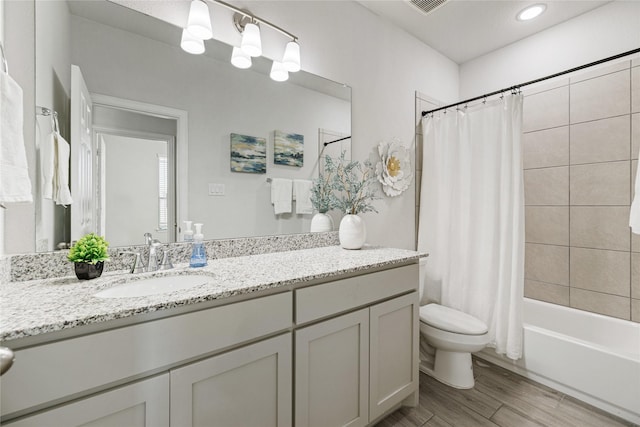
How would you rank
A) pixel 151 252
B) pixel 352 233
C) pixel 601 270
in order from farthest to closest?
pixel 601 270 < pixel 352 233 < pixel 151 252

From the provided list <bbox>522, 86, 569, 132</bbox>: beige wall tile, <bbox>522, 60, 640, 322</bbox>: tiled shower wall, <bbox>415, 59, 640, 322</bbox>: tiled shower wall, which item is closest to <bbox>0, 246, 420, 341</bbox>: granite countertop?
<bbox>415, 59, 640, 322</bbox>: tiled shower wall

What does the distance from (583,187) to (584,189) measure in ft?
0.05

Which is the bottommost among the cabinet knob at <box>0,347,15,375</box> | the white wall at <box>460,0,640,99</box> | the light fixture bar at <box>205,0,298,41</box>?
the cabinet knob at <box>0,347,15,375</box>

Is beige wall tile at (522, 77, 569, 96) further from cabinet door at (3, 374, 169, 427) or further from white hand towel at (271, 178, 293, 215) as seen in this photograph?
cabinet door at (3, 374, 169, 427)

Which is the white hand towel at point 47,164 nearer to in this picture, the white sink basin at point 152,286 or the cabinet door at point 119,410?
A: the white sink basin at point 152,286

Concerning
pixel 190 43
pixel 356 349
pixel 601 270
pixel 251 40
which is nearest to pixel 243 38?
pixel 251 40

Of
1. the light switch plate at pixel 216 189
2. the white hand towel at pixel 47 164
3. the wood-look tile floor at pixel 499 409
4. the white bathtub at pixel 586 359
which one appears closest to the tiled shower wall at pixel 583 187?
the white bathtub at pixel 586 359

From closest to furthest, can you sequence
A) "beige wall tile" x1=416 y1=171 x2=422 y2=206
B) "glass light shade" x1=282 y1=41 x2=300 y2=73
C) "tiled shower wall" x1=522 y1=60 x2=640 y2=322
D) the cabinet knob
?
the cabinet knob, "glass light shade" x1=282 y1=41 x2=300 y2=73, "tiled shower wall" x1=522 y1=60 x2=640 y2=322, "beige wall tile" x1=416 y1=171 x2=422 y2=206

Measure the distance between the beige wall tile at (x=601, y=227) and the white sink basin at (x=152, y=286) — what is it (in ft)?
8.54

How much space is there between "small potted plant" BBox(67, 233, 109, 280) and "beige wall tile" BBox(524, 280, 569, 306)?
2939 millimetres

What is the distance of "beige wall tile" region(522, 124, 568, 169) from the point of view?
2.26m

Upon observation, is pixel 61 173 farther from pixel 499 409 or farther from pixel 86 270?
pixel 499 409

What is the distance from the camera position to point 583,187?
2164 mm

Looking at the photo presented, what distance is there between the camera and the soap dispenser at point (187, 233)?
4.51 ft
